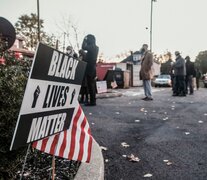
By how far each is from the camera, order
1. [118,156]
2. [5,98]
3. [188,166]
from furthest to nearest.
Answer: [118,156] → [188,166] → [5,98]

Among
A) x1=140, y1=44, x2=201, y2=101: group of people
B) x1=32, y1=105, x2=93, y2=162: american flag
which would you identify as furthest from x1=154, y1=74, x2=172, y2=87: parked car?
x1=32, y1=105, x2=93, y2=162: american flag

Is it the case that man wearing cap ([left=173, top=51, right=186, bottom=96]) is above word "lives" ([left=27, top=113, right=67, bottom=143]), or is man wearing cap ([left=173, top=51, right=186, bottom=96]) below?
above

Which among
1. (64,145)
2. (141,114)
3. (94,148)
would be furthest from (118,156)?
(141,114)

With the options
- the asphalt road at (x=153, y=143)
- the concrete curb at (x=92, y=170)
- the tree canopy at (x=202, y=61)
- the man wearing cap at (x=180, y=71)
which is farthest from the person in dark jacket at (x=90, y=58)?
the tree canopy at (x=202, y=61)

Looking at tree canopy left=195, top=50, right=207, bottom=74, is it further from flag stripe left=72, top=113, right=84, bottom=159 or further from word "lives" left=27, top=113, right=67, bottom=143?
word "lives" left=27, top=113, right=67, bottom=143

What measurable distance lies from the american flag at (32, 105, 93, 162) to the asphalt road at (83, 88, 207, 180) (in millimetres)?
507

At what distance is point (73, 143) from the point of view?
298cm

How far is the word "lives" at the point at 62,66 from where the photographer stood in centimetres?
223

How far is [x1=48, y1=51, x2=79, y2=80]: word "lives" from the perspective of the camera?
7.30 ft

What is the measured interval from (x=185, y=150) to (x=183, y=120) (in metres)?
2.51

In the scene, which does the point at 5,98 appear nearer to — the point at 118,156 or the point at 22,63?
the point at 22,63

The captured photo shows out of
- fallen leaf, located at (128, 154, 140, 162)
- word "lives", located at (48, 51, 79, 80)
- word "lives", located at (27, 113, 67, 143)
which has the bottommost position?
A: fallen leaf, located at (128, 154, 140, 162)

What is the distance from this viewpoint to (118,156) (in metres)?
4.11

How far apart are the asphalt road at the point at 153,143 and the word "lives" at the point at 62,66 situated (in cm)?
129
